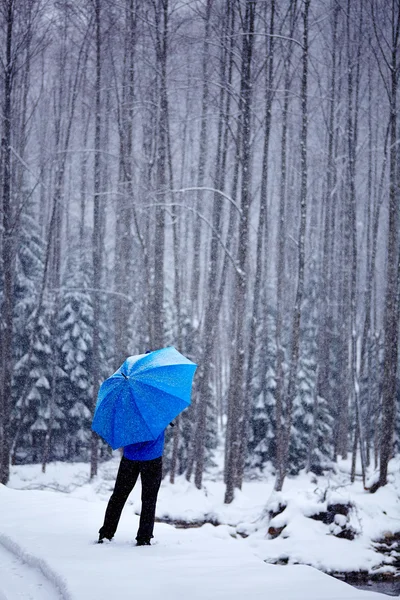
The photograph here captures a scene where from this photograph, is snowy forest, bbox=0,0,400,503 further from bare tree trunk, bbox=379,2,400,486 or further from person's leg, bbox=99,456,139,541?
person's leg, bbox=99,456,139,541

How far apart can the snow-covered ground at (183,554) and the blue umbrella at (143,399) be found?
0.88 meters

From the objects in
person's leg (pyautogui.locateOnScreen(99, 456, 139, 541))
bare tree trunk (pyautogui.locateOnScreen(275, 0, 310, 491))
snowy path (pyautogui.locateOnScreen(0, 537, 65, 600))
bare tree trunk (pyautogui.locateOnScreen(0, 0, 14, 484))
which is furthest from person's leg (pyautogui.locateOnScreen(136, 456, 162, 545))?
bare tree trunk (pyautogui.locateOnScreen(0, 0, 14, 484))

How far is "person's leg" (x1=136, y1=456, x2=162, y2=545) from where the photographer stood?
3.97 meters

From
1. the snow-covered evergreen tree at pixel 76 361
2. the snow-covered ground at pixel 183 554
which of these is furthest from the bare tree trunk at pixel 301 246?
the snow-covered evergreen tree at pixel 76 361

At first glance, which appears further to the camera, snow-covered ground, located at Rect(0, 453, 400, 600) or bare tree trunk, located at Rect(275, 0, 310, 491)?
bare tree trunk, located at Rect(275, 0, 310, 491)

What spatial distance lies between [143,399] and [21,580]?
146 cm

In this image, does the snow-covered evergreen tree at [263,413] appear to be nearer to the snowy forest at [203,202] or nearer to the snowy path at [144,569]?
the snowy forest at [203,202]

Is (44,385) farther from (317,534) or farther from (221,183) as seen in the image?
(317,534)

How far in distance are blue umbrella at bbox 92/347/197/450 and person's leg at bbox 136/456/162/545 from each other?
13.7 inches

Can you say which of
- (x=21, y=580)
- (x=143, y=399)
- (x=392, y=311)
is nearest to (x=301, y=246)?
(x=392, y=311)

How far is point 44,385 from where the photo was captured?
59.9ft

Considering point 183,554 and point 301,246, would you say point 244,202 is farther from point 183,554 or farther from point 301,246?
point 183,554

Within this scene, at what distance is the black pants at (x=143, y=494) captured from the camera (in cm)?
397

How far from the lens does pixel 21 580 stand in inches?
131
